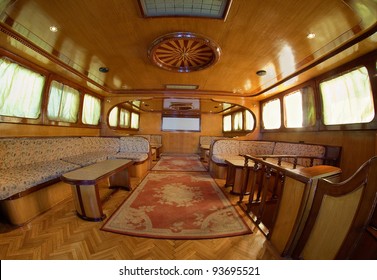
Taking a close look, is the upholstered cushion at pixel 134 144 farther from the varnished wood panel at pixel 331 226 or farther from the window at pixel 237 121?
the window at pixel 237 121

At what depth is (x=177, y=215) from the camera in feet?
7.17

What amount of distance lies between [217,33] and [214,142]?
272 cm

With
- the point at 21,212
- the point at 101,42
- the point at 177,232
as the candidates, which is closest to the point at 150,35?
the point at 101,42

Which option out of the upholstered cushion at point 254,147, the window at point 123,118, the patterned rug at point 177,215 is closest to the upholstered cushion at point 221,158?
the upholstered cushion at point 254,147

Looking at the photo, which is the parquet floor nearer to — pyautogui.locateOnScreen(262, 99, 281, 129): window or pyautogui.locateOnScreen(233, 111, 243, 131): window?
pyautogui.locateOnScreen(262, 99, 281, 129): window

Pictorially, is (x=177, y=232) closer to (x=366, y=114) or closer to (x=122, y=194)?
(x=122, y=194)

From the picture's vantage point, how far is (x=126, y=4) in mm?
1680

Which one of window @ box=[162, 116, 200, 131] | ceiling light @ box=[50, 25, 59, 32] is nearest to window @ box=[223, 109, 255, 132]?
window @ box=[162, 116, 200, 131]

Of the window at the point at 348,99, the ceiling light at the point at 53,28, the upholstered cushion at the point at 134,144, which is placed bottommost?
the upholstered cushion at the point at 134,144

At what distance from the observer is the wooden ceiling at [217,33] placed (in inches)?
66.7

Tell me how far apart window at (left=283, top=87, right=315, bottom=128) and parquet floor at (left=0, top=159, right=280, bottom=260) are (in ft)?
9.68

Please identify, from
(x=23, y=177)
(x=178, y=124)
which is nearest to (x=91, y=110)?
(x=23, y=177)

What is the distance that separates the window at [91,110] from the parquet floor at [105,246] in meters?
3.31

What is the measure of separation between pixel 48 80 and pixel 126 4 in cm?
279
